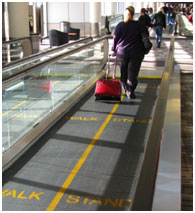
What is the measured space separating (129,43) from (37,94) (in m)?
2.14

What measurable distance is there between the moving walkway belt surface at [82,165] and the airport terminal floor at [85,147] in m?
0.01

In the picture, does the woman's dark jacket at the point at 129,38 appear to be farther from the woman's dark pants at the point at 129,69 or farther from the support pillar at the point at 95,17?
the support pillar at the point at 95,17

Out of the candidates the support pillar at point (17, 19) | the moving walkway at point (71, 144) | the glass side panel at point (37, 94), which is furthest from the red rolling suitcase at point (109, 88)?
the support pillar at point (17, 19)

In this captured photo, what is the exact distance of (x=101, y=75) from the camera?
34.6 ft

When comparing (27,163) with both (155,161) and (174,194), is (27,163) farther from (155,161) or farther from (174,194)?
(155,161)

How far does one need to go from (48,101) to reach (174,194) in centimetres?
355

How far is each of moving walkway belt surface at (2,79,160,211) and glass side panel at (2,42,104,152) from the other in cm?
33

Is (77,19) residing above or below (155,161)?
above

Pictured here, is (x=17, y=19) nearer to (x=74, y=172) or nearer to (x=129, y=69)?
(x=129, y=69)

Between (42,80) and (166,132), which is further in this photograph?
(42,80)

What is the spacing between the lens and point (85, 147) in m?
5.25

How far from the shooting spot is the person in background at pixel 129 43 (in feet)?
22.9

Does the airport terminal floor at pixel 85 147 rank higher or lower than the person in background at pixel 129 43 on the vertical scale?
lower

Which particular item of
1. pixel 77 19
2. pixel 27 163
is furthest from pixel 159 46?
pixel 27 163
